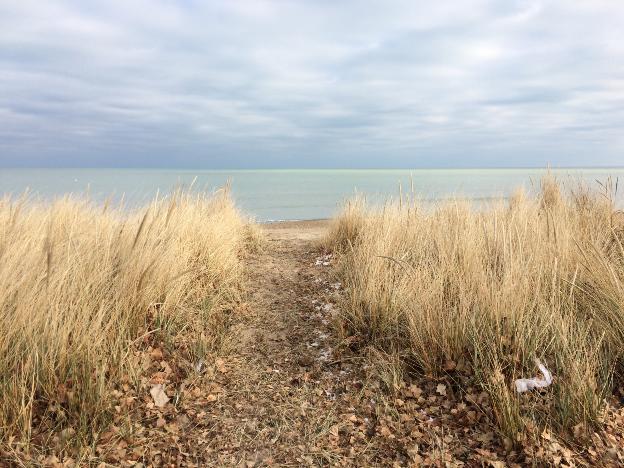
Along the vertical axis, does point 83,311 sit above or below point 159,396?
above

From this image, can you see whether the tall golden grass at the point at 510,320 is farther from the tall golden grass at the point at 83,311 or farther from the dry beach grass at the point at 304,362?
the tall golden grass at the point at 83,311

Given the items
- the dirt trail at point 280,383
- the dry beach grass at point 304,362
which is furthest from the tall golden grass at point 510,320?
the dirt trail at point 280,383

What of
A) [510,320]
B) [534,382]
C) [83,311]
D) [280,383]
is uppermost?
[83,311]

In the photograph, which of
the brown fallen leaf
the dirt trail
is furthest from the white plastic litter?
the brown fallen leaf

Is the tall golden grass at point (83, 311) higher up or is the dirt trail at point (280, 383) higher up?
the tall golden grass at point (83, 311)

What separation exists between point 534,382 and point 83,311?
10.8 feet

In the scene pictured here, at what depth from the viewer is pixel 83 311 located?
2957 mm

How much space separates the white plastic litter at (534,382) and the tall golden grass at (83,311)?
2.59 metres

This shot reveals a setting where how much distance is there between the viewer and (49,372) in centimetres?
266

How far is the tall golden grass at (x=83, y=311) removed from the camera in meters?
2.61

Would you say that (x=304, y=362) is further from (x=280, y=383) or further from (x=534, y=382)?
(x=534, y=382)

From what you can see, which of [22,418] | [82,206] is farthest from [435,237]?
[82,206]

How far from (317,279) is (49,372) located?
3898mm

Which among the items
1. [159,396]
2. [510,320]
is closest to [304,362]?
[159,396]
